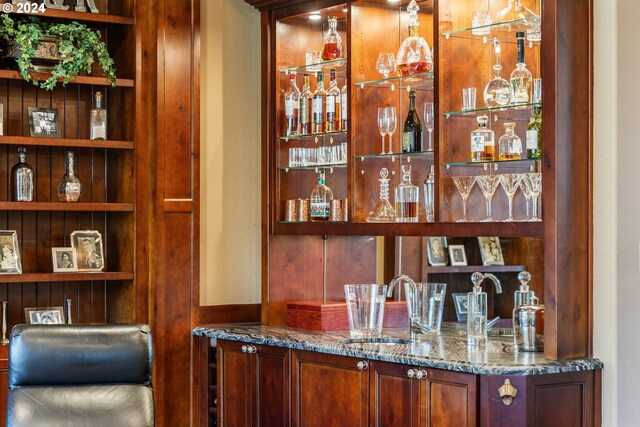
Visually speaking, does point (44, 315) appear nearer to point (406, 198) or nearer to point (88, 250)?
point (88, 250)

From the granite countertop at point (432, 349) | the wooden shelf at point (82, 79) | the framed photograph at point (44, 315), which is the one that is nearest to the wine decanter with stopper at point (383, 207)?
the granite countertop at point (432, 349)

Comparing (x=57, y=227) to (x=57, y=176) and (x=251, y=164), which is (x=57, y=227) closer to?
(x=57, y=176)

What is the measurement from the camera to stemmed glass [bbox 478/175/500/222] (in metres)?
3.99

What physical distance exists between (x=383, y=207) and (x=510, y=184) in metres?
0.81

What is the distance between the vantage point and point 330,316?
4738 mm

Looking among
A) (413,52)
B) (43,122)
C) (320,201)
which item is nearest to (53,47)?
(43,122)

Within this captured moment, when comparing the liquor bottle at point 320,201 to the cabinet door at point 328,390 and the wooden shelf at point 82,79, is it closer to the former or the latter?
the cabinet door at point 328,390

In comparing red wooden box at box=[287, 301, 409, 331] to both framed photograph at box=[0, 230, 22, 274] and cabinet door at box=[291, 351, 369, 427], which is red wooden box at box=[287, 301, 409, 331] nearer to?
cabinet door at box=[291, 351, 369, 427]

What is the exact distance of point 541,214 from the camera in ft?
12.4

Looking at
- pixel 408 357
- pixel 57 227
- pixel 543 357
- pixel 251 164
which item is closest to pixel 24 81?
pixel 57 227

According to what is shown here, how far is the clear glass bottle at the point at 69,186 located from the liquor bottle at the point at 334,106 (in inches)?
52.4

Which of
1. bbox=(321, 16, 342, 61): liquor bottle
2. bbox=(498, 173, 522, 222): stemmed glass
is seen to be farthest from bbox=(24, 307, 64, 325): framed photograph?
bbox=(498, 173, 522, 222): stemmed glass

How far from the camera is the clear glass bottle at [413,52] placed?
4.35 meters

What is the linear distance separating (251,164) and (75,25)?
3.82 ft
